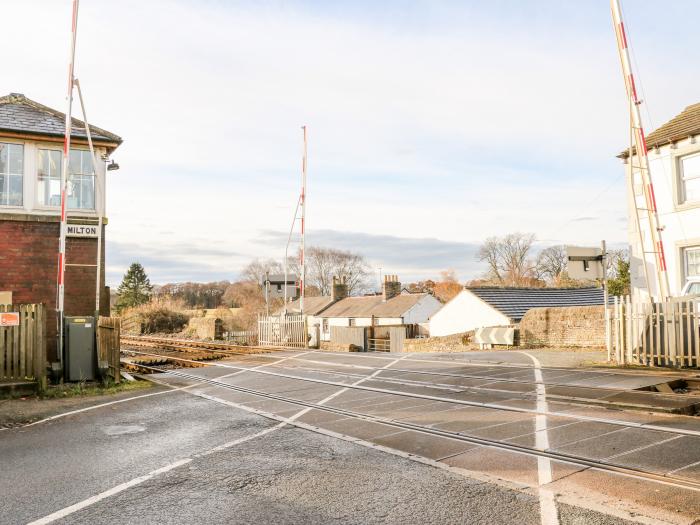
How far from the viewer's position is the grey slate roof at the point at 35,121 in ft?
50.5

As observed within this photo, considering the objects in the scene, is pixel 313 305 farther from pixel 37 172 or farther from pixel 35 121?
pixel 37 172

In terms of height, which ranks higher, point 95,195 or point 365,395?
point 95,195

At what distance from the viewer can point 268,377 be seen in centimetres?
1414

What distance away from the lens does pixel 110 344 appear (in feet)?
44.6

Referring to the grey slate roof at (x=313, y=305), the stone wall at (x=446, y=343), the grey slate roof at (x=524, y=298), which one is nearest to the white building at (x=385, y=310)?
the grey slate roof at (x=313, y=305)

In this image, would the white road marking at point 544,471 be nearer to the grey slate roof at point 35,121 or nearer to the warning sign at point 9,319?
the warning sign at point 9,319

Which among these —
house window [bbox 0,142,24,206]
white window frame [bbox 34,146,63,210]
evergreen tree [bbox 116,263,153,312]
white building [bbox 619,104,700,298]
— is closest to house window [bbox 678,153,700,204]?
white building [bbox 619,104,700,298]

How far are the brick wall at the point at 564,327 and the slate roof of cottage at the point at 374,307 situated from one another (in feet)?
89.4

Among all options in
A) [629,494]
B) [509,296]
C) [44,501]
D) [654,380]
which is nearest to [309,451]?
[44,501]

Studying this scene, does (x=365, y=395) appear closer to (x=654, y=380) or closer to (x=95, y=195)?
(x=654, y=380)

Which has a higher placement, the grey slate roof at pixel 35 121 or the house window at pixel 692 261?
the grey slate roof at pixel 35 121

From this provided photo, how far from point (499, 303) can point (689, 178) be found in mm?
17796

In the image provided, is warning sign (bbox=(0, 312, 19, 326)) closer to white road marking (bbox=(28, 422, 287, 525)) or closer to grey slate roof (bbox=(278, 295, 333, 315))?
white road marking (bbox=(28, 422, 287, 525))

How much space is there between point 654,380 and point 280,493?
8.26m
